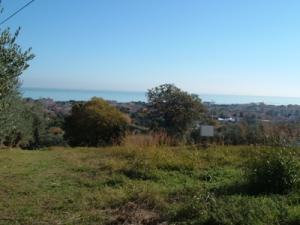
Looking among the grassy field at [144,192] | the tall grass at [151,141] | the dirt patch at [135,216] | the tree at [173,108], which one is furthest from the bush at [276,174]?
the tree at [173,108]

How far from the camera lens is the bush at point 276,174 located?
8.73 metres

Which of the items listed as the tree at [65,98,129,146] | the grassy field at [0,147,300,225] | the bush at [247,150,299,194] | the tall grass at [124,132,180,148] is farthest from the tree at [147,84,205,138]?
the bush at [247,150,299,194]

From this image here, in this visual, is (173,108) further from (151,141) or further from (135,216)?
(135,216)

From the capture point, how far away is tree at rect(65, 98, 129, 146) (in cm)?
A: 4200

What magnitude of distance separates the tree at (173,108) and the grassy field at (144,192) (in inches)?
920

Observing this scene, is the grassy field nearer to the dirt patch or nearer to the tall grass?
the dirt patch

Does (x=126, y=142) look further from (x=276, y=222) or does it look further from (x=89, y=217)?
(x=276, y=222)

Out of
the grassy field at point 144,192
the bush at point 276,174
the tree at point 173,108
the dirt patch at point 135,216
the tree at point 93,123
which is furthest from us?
the tree at point 93,123

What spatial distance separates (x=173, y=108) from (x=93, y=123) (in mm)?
6825

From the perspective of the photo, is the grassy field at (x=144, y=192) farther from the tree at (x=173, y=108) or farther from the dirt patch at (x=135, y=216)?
the tree at (x=173, y=108)

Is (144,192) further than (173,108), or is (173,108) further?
(173,108)

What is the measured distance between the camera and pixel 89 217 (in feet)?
27.2

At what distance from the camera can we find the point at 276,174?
8.83 m

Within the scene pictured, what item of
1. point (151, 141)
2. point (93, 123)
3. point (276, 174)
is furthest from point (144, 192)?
point (93, 123)
